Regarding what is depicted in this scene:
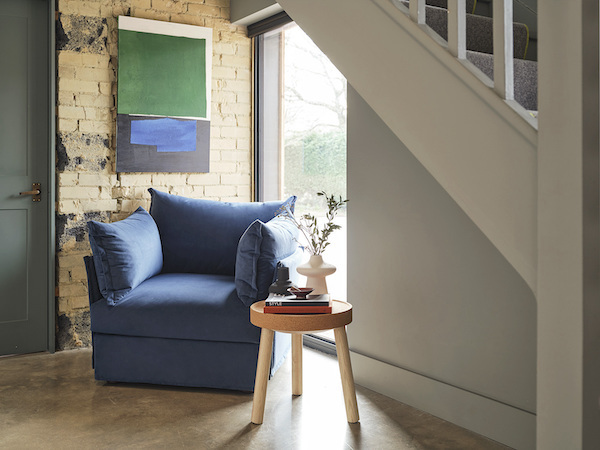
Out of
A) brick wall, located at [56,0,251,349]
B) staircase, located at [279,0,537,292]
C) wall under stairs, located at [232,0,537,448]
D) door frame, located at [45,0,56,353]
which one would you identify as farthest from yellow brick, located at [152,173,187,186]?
staircase, located at [279,0,537,292]

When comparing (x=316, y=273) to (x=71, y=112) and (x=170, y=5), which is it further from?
(x=170, y=5)

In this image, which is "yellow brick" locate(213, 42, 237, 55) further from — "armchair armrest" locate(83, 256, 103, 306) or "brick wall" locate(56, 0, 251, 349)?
"armchair armrest" locate(83, 256, 103, 306)

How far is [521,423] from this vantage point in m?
2.21

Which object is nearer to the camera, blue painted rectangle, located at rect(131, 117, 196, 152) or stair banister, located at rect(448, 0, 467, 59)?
stair banister, located at rect(448, 0, 467, 59)

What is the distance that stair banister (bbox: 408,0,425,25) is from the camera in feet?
5.20

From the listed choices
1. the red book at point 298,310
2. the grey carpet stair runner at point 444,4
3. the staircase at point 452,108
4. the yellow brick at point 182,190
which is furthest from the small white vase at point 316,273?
the yellow brick at point 182,190

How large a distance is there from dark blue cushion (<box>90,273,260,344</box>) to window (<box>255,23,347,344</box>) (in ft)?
2.90

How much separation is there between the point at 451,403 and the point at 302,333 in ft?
2.33

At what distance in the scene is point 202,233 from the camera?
3494mm

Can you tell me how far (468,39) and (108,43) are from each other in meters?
2.39

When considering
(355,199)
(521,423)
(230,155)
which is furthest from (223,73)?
(521,423)

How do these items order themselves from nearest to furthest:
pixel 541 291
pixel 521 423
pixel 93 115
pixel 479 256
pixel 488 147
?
pixel 541 291, pixel 488 147, pixel 521 423, pixel 479 256, pixel 93 115

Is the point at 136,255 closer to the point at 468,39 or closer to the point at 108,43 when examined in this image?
the point at 108,43

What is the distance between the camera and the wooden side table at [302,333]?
2318mm
